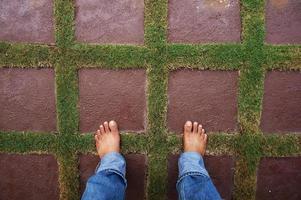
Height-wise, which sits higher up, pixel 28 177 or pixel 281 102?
pixel 281 102

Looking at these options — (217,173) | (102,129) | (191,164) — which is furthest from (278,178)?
(102,129)

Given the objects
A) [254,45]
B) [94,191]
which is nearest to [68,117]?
[94,191]

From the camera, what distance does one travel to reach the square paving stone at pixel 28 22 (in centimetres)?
259

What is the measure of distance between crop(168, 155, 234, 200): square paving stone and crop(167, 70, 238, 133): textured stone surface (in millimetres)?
192

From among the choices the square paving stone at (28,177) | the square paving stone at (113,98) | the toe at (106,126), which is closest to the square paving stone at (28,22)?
the square paving stone at (113,98)

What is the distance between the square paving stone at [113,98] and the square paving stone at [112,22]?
0.20 meters

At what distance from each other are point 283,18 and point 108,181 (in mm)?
1436

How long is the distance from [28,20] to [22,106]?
20.8 inches

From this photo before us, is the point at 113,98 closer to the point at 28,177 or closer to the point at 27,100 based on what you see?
the point at 27,100

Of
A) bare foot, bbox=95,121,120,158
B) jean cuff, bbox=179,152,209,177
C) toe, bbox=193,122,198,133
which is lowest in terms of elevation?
jean cuff, bbox=179,152,209,177

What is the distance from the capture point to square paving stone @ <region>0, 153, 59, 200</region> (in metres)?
2.65

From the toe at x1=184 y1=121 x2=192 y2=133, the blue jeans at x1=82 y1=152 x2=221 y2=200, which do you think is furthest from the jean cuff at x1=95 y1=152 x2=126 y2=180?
the toe at x1=184 y1=121 x2=192 y2=133

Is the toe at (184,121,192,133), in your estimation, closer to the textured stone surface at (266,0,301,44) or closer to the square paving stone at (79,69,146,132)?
the square paving stone at (79,69,146,132)

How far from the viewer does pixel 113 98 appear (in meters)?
2.62
